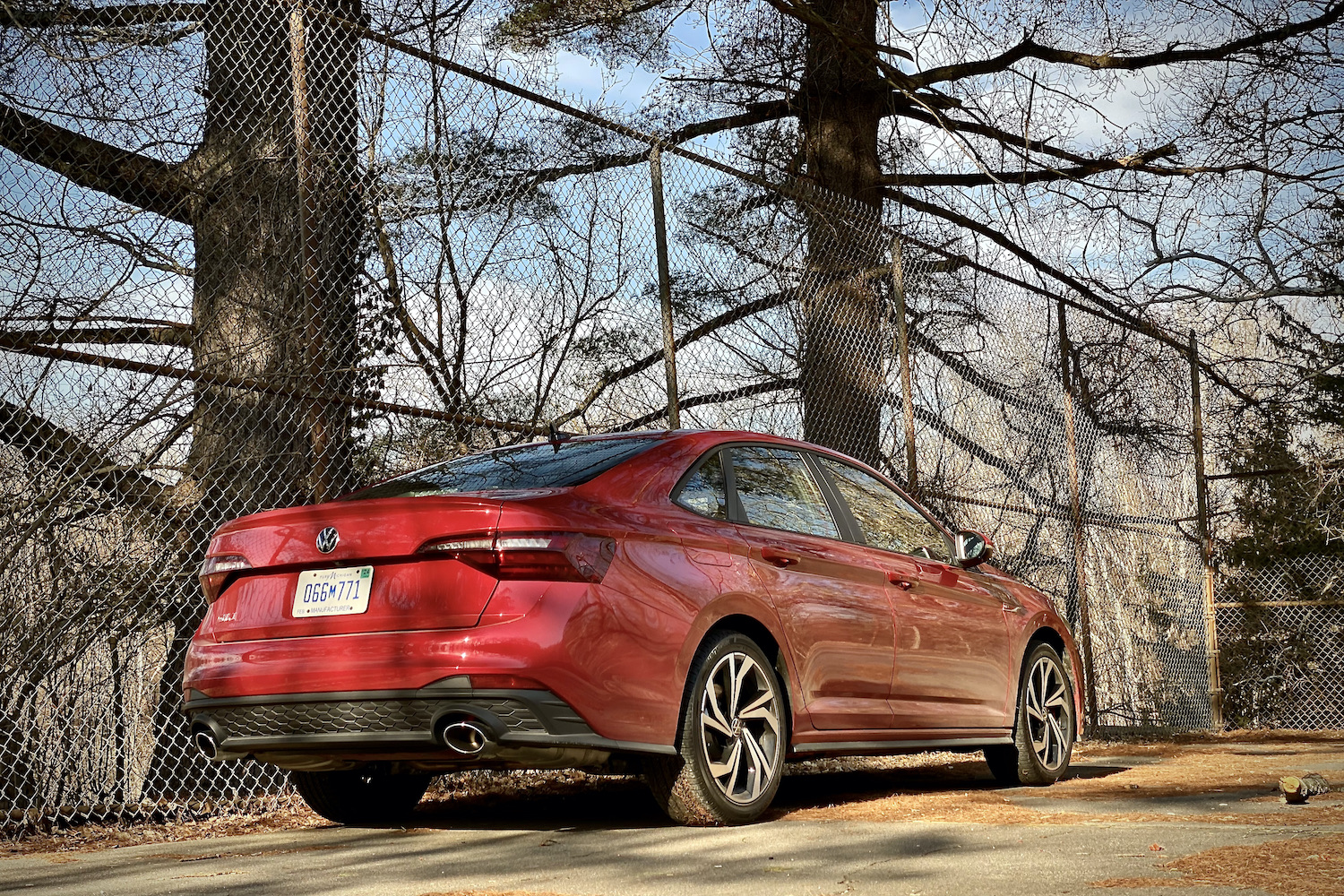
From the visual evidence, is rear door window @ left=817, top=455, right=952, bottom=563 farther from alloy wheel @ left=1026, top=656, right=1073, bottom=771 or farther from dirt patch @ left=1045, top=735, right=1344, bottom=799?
dirt patch @ left=1045, top=735, right=1344, bottom=799

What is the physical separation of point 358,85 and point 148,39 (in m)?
1.10

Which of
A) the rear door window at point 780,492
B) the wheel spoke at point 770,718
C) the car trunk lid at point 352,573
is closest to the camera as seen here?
the car trunk lid at point 352,573

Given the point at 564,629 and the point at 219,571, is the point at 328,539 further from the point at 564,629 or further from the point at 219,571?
the point at 564,629

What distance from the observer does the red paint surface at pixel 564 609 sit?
4277mm

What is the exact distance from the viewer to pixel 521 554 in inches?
170

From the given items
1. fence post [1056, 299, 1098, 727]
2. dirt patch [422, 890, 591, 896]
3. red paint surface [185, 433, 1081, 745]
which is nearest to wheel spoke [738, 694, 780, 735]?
red paint surface [185, 433, 1081, 745]

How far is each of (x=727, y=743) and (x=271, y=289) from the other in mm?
3175

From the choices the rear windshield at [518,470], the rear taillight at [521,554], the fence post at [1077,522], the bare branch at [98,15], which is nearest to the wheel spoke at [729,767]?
the rear taillight at [521,554]

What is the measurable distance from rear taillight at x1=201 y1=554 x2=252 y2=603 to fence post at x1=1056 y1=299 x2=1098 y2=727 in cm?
825

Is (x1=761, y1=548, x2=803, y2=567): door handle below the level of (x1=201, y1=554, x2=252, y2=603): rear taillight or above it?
above

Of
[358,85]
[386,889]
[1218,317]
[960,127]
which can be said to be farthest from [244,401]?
[1218,317]

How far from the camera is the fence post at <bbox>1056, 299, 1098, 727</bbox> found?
11336 mm

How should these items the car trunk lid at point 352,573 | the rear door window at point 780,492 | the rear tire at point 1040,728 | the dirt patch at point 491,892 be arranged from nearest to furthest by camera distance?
the dirt patch at point 491,892 < the car trunk lid at point 352,573 < the rear door window at point 780,492 < the rear tire at point 1040,728

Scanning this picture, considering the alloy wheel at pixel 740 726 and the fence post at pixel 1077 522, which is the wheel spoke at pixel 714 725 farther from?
the fence post at pixel 1077 522
